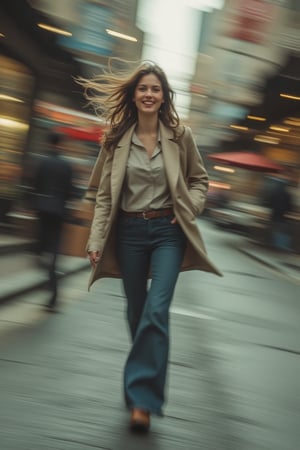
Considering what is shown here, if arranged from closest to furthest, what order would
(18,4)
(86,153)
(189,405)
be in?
(189,405) < (18,4) < (86,153)

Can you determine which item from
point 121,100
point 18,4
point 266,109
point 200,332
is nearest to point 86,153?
point 18,4

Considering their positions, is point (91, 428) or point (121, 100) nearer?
point (91, 428)

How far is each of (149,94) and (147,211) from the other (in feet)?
2.24

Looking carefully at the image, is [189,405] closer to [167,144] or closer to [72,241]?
[167,144]

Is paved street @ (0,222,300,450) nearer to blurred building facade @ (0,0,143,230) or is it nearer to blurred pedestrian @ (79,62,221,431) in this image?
blurred pedestrian @ (79,62,221,431)

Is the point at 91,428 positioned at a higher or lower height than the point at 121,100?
lower

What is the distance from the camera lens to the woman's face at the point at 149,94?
410 cm

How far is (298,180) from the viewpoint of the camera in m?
22.4

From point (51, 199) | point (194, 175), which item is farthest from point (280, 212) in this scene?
point (194, 175)

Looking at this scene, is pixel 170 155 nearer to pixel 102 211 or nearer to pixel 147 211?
pixel 147 211

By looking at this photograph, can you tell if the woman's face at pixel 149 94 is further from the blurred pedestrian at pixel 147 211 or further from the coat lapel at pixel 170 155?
the coat lapel at pixel 170 155

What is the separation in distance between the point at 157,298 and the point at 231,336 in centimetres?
338

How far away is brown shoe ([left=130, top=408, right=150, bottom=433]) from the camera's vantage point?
3697 mm

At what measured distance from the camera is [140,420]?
3701 mm
